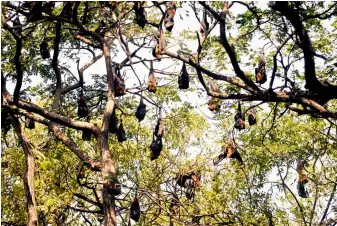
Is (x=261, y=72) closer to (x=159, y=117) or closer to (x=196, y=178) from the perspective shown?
(x=159, y=117)

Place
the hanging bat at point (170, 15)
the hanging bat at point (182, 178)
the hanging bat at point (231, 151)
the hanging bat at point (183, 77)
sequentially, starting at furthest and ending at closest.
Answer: the hanging bat at point (182, 178)
the hanging bat at point (231, 151)
the hanging bat at point (183, 77)
the hanging bat at point (170, 15)

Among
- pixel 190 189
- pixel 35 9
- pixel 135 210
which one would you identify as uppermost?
pixel 35 9

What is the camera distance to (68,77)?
11.6m

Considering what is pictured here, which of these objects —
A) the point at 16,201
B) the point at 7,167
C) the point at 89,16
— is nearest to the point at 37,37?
the point at 89,16

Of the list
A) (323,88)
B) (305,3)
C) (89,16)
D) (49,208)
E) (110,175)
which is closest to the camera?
(323,88)

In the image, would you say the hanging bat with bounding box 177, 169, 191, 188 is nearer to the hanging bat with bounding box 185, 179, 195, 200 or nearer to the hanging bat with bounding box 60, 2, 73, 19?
the hanging bat with bounding box 185, 179, 195, 200

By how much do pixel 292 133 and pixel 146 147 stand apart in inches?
157

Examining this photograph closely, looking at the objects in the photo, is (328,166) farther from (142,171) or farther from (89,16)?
(89,16)

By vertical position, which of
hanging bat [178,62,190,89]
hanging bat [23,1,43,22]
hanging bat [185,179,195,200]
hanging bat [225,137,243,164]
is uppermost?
hanging bat [178,62,190,89]


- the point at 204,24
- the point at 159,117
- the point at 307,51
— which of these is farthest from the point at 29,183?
the point at 307,51

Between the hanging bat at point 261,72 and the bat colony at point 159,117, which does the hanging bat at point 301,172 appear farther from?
the hanging bat at point 261,72

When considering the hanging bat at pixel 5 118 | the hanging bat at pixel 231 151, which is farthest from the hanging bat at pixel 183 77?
the hanging bat at pixel 5 118

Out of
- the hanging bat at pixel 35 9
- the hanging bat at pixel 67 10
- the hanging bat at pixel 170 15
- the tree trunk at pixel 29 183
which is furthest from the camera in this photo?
the hanging bat at pixel 170 15

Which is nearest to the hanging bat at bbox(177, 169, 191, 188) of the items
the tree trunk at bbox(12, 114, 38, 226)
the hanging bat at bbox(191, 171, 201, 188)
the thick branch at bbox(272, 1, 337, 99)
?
the hanging bat at bbox(191, 171, 201, 188)
